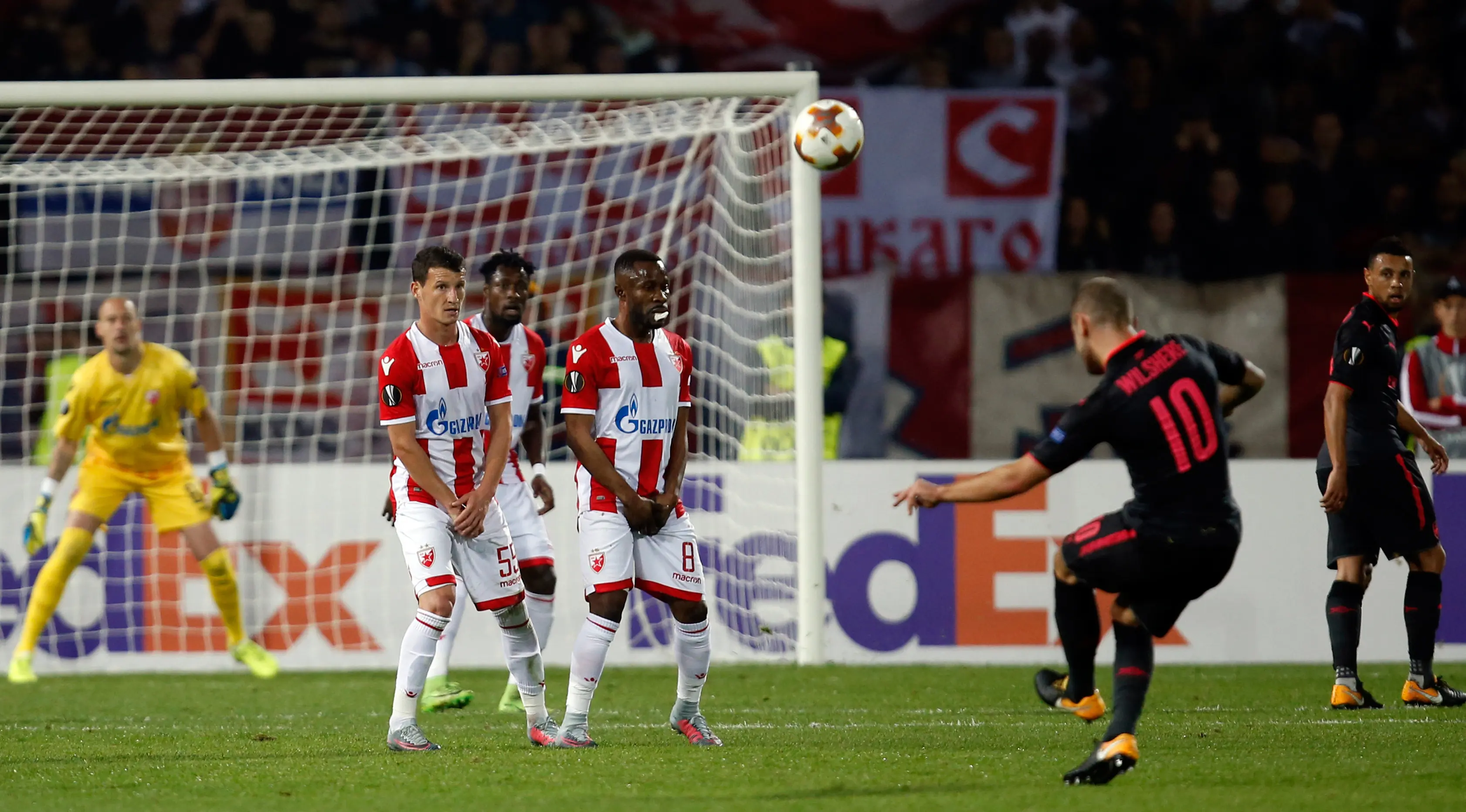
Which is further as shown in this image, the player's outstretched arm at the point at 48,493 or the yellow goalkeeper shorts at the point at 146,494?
the yellow goalkeeper shorts at the point at 146,494

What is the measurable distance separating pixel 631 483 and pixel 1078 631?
169 centimetres

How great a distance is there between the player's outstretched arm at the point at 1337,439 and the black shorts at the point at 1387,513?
4.9 inches

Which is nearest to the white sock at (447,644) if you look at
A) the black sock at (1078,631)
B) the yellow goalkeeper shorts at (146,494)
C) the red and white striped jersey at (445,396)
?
the red and white striped jersey at (445,396)

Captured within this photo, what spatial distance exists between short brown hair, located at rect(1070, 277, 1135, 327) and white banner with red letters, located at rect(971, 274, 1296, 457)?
6.02 meters

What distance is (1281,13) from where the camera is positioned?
14.2 m

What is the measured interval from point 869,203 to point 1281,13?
4037 mm

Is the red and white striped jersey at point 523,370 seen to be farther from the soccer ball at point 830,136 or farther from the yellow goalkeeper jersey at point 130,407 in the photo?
the yellow goalkeeper jersey at point 130,407

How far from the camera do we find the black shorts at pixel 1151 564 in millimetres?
5051

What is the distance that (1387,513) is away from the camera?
7.64 metres

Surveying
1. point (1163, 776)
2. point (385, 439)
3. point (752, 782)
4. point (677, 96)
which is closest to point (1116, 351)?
point (1163, 776)

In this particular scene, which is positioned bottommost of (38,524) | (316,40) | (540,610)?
(540,610)

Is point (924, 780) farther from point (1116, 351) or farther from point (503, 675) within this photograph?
point (503, 675)

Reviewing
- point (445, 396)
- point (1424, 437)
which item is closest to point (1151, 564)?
point (445, 396)

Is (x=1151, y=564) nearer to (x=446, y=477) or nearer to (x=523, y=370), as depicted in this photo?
(x=446, y=477)
